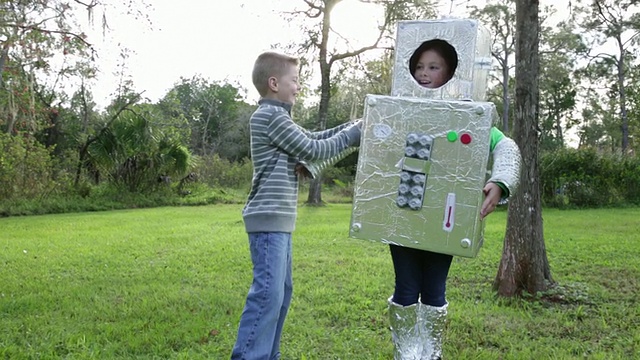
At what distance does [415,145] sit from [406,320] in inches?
29.6

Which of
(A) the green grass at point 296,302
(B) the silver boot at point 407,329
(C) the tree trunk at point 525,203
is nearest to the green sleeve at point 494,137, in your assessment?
(B) the silver boot at point 407,329

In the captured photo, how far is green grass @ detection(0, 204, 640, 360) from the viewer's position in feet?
9.85

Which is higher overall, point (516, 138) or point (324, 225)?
point (516, 138)

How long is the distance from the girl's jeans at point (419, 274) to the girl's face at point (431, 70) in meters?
0.69

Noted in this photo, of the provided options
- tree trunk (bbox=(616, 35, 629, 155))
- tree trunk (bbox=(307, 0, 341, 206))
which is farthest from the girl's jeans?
tree trunk (bbox=(616, 35, 629, 155))

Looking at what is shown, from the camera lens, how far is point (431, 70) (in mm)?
2244

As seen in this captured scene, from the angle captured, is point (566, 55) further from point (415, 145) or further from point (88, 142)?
point (415, 145)

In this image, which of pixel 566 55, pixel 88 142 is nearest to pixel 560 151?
pixel 88 142

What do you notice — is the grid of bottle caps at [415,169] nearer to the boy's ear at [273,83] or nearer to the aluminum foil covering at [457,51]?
the aluminum foil covering at [457,51]

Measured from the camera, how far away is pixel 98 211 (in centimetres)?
1214

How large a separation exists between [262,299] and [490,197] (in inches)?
37.6

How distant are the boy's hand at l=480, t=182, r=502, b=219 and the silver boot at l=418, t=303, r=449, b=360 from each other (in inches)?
19.8

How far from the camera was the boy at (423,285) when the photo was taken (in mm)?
2236

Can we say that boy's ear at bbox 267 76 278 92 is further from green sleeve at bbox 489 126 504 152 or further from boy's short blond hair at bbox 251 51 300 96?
green sleeve at bbox 489 126 504 152
